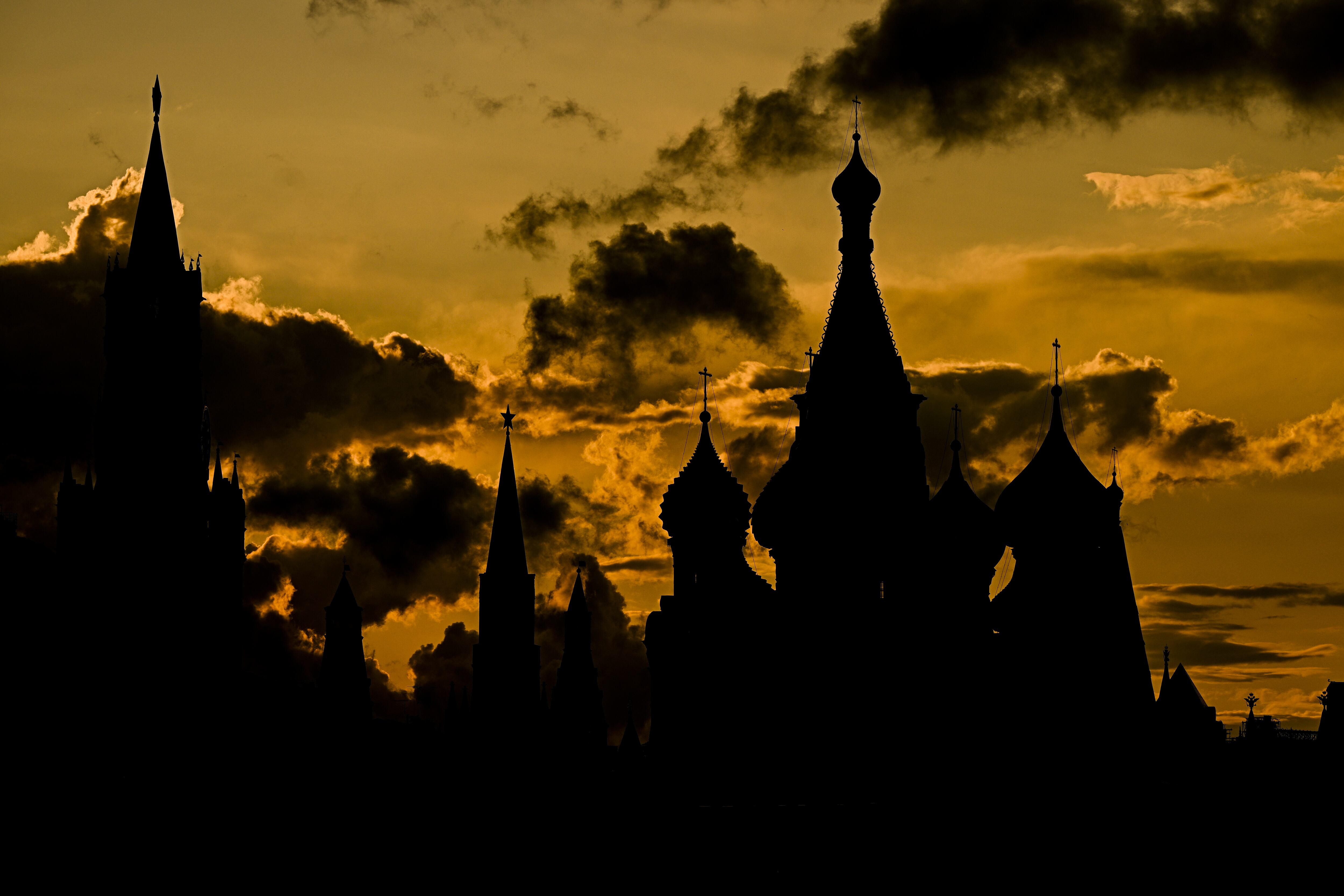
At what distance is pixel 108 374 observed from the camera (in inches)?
5566

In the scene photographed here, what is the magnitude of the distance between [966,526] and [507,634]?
44.9 m

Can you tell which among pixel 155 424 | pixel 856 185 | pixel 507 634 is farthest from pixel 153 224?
pixel 856 185

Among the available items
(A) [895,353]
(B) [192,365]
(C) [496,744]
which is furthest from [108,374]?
(A) [895,353]

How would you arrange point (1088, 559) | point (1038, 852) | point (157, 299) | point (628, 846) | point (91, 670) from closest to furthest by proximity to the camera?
1. point (628, 846)
2. point (1038, 852)
3. point (1088, 559)
4. point (91, 670)
5. point (157, 299)

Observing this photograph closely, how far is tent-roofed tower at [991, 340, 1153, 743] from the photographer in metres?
70.9

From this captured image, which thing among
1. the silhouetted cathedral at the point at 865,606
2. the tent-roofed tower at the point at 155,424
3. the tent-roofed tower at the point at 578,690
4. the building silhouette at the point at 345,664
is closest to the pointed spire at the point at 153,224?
the tent-roofed tower at the point at 155,424

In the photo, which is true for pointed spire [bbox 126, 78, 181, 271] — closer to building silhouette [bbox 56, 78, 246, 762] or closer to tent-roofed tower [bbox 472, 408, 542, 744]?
building silhouette [bbox 56, 78, 246, 762]

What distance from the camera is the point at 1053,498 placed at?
70562 mm

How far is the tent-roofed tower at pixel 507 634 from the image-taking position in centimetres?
10888

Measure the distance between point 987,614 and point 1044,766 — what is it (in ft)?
19.7

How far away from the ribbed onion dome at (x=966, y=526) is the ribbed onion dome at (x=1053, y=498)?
541mm

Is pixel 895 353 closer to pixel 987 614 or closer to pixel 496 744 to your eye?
pixel 987 614

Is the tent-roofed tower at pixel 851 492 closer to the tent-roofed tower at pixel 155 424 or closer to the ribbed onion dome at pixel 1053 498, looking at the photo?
the ribbed onion dome at pixel 1053 498

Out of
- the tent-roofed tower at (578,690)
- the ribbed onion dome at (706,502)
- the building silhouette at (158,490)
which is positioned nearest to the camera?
the ribbed onion dome at (706,502)
